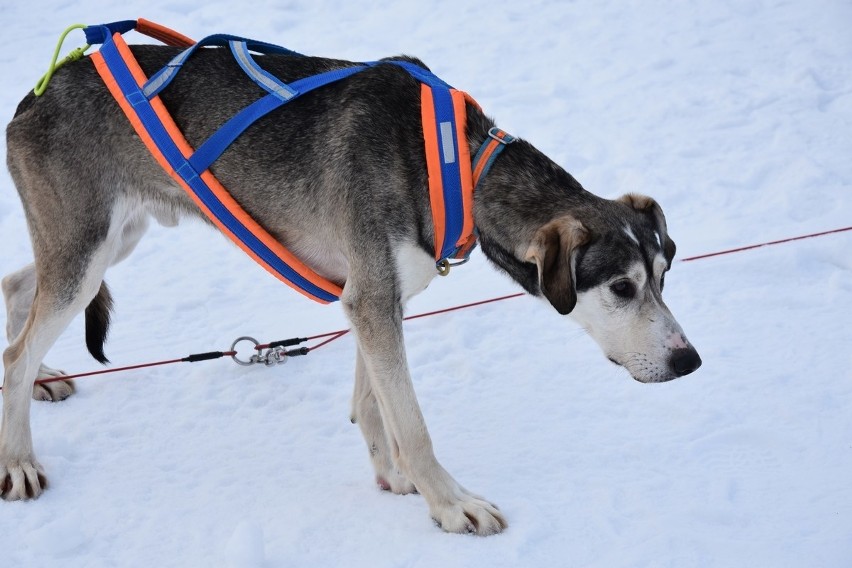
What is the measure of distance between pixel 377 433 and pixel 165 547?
106cm

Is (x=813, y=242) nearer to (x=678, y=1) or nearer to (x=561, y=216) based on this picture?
(x=561, y=216)

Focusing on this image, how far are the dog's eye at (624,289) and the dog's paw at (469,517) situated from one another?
1.06 metres

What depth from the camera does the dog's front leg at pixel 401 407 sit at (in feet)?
12.8

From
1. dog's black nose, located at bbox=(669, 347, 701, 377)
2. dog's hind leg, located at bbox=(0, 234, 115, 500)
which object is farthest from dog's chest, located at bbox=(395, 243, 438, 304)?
dog's hind leg, located at bbox=(0, 234, 115, 500)

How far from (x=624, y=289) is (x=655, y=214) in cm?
45

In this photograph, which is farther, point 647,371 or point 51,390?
point 51,390

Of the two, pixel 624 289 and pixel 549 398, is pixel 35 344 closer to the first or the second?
pixel 549 398

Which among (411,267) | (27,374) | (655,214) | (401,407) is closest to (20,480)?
(27,374)

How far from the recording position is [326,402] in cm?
499

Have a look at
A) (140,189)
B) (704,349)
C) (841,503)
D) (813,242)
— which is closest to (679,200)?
(813,242)

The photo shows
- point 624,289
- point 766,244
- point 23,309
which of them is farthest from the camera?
point 766,244

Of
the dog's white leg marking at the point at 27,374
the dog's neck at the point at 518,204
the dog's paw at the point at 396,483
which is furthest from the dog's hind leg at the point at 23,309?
the dog's neck at the point at 518,204

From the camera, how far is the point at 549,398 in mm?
4965

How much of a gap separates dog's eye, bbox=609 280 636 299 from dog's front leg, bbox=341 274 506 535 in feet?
2.95
